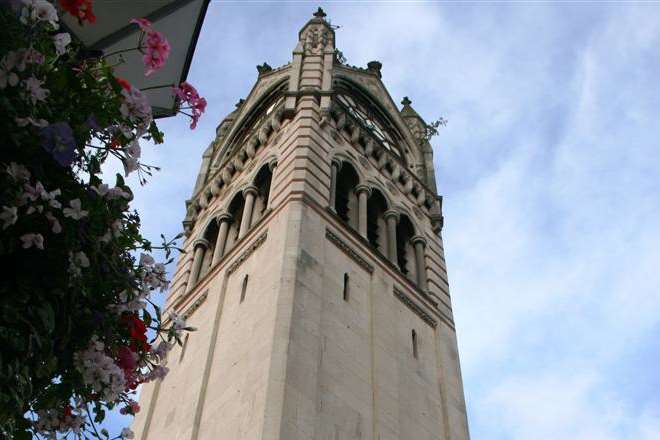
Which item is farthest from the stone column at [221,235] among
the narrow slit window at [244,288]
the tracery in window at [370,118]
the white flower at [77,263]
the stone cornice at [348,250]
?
the white flower at [77,263]

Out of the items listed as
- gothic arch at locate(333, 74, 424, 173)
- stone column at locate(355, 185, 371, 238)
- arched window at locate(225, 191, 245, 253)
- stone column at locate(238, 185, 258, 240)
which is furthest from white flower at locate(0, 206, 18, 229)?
gothic arch at locate(333, 74, 424, 173)

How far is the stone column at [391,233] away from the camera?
74.7 feet

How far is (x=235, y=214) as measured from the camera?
2533cm

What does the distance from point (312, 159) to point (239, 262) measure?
4.16m

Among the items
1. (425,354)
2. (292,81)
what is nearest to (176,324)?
(425,354)

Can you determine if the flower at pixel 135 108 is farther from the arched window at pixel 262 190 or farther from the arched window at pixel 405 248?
the arched window at pixel 405 248

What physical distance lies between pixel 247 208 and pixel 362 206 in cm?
335

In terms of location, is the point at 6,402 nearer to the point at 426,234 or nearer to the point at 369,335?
the point at 369,335

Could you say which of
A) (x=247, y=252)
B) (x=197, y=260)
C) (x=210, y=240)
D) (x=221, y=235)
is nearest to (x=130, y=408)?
(x=247, y=252)

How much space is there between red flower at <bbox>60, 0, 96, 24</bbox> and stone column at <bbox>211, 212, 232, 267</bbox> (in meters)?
18.2

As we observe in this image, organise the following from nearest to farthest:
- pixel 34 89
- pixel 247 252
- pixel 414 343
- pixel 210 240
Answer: pixel 34 89 < pixel 414 343 < pixel 247 252 < pixel 210 240

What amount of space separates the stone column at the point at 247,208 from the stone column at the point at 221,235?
661mm

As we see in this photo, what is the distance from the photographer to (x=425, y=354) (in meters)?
20.0

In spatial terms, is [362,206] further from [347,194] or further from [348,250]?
[348,250]
